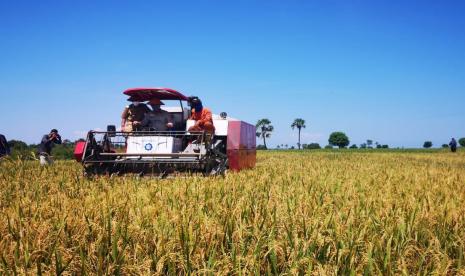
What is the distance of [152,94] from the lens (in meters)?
10.7

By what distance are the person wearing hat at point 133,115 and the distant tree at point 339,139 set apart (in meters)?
165

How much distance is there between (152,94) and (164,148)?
1.57 m

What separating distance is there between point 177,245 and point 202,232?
252mm

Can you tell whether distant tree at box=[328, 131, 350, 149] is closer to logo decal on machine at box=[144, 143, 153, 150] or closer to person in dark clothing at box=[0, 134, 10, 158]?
person in dark clothing at box=[0, 134, 10, 158]

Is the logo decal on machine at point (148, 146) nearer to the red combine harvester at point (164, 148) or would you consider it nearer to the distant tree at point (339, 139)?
the red combine harvester at point (164, 148)

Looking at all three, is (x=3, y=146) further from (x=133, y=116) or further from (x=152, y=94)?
(x=152, y=94)

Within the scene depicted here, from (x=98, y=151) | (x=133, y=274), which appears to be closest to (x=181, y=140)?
(x=98, y=151)

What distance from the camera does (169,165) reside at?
31.8 ft

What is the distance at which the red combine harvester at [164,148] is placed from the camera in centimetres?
953

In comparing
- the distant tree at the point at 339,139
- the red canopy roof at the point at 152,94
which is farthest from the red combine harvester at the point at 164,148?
the distant tree at the point at 339,139

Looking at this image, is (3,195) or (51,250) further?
(3,195)

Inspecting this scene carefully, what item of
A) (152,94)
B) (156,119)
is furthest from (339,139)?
(152,94)

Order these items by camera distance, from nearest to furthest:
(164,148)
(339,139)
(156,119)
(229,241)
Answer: (229,241) → (164,148) → (156,119) → (339,139)

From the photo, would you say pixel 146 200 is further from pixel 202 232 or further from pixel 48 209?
pixel 202 232
